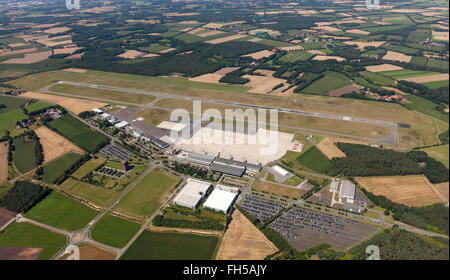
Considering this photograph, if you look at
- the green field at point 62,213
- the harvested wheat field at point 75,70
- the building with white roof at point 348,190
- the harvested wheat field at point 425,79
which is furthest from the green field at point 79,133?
the harvested wheat field at point 425,79

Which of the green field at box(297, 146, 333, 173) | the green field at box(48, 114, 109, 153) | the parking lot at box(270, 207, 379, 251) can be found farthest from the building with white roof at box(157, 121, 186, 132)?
the parking lot at box(270, 207, 379, 251)

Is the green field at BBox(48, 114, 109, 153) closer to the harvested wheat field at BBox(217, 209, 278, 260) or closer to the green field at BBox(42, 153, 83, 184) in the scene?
the green field at BBox(42, 153, 83, 184)

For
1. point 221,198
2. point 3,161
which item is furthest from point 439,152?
point 3,161

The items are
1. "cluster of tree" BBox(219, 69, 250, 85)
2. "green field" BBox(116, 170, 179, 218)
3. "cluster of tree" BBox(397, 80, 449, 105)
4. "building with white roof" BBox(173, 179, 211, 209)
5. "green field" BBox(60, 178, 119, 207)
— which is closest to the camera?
"green field" BBox(116, 170, 179, 218)

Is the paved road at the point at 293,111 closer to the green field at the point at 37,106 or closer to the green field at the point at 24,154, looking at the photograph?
the green field at the point at 37,106

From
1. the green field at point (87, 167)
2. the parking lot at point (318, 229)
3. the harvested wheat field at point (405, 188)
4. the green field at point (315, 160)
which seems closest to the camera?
the parking lot at point (318, 229)
